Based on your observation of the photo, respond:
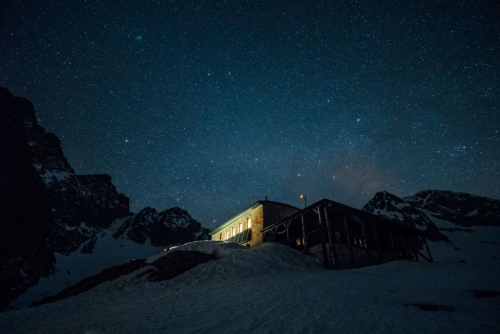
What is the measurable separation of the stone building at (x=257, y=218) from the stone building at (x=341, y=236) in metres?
1.14

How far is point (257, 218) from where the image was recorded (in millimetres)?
25375

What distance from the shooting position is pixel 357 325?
4477 millimetres

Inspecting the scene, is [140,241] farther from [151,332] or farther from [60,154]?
[151,332]

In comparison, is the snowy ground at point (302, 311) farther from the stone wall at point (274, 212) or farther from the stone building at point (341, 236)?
the stone wall at point (274, 212)

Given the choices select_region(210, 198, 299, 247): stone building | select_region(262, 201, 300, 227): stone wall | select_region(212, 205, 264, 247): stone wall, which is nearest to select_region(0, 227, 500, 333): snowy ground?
select_region(212, 205, 264, 247): stone wall

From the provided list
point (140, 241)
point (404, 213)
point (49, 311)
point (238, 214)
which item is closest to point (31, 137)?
point (140, 241)

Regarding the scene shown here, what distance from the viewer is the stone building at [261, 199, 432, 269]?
16.8m

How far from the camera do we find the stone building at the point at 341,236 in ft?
55.2

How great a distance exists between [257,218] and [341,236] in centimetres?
858

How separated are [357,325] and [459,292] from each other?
194 inches

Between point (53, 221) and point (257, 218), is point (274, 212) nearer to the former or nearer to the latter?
point (257, 218)

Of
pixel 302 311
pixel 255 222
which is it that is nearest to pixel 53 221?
pixel 255 222

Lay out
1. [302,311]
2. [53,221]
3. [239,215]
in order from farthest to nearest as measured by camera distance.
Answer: [53,221] → [239,215] → [302,311]

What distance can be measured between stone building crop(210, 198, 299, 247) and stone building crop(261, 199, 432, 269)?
114cm
